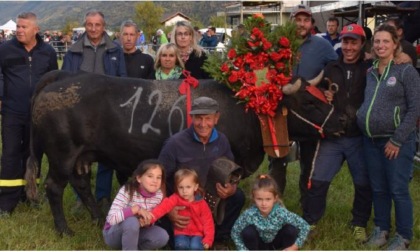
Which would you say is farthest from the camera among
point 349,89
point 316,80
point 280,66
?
point 316,80

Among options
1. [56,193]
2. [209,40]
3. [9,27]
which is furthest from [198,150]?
[9,27]

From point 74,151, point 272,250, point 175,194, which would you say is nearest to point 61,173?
point 74,151

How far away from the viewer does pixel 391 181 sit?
4.53 m

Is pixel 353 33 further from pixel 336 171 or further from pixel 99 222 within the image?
pixel 99 222

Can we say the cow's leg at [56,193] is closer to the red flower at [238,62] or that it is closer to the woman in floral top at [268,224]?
the woman in floral top at [268,224]

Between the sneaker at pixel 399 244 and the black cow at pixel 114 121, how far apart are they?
3.53ft

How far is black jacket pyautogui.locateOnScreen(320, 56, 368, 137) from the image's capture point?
4.82m

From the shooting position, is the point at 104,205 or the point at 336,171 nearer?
the point at 336,171

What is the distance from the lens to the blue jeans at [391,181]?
14.7 ft

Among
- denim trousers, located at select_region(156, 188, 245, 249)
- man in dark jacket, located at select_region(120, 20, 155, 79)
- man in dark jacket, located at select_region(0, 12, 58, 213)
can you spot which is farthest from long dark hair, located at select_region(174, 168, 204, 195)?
man in dark jacket, located at select_region(0, 12, 58, 213)

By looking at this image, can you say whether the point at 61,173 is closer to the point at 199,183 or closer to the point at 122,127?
the point at 122,127

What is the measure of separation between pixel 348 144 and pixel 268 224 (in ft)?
3.95

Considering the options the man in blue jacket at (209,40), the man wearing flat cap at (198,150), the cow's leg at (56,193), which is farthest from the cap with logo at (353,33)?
the man in blue jacket at (209,40)

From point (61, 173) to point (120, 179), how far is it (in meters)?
0.95
